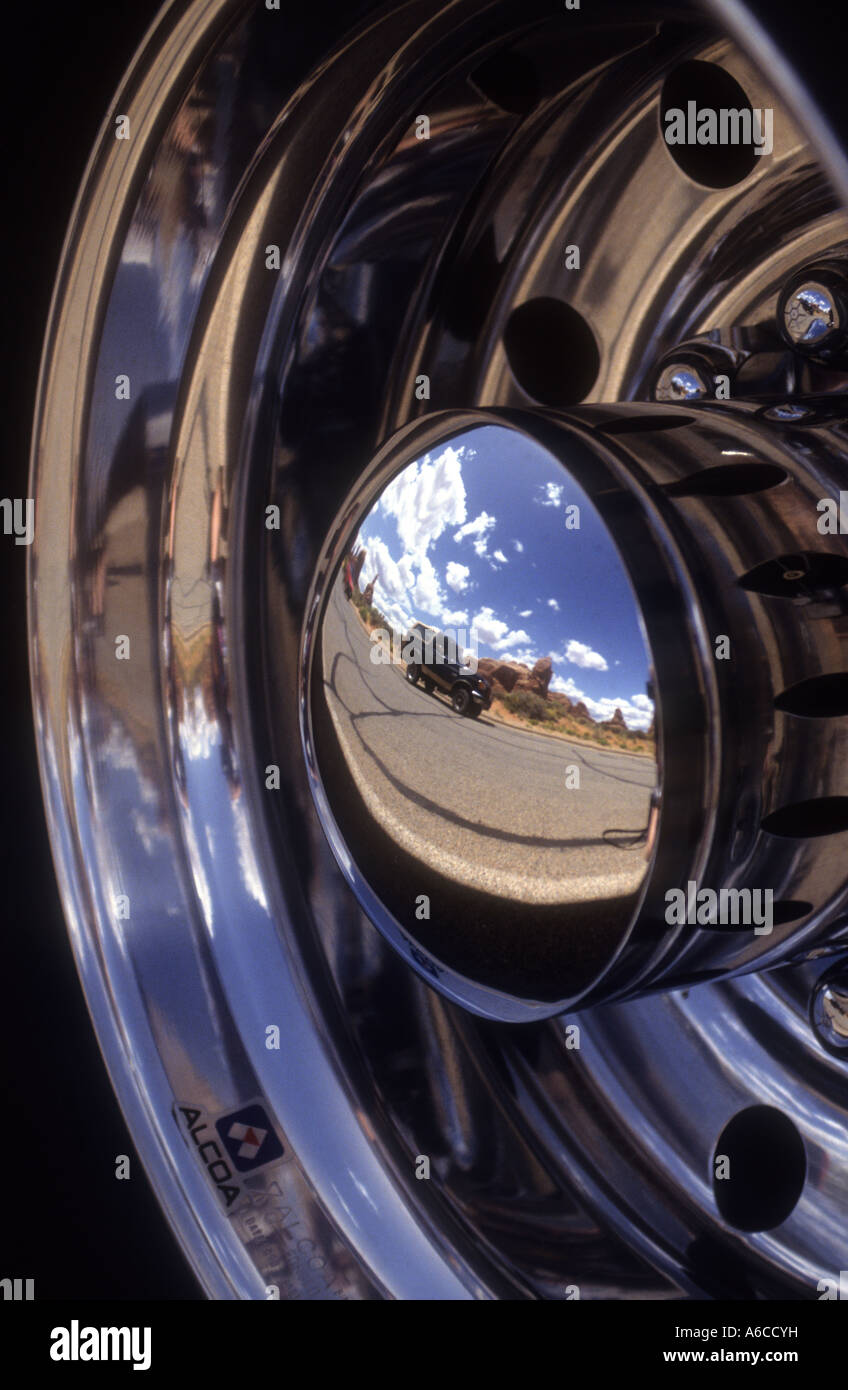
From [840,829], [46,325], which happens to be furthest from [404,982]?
[46,325]

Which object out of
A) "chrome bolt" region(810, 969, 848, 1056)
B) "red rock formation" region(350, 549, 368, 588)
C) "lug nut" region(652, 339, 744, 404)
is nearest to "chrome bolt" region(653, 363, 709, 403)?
"lug nut" region(652, 339, 744, 404)

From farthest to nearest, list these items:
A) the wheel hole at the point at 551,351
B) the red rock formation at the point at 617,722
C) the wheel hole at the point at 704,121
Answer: the wheel hole at the point at 551,351, the wheel hole at the point at 704,121, the red rock formation at the point at 617,722

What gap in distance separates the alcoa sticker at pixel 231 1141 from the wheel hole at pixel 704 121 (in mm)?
726

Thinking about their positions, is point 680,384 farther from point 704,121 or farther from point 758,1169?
point 758,1169

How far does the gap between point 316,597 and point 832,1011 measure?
41 cm

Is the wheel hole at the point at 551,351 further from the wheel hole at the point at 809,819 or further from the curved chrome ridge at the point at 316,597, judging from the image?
the wheel hole at the point at 809,819

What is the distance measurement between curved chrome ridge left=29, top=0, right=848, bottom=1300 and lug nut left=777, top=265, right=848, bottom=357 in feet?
0.11

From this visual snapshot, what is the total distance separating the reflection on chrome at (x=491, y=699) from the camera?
648 millimetres

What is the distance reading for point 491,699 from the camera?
0.68 m

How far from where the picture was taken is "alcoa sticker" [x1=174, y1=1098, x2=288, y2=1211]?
963mm

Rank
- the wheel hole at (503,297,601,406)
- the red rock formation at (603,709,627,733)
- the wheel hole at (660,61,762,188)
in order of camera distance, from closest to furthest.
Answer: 1. the red rock formation at (603,709,627,733)
2. the wheel hole at (660,61,762,188)
3. the wheel hole at (503,297,601,406)

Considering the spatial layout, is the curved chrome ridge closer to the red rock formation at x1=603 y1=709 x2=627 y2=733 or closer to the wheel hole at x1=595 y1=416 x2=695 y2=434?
the wheel hole at x1=595 y1=416 x2=695 y2=434

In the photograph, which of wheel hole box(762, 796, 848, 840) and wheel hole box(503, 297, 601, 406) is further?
wheel hole box(503, 297, 601, 406)

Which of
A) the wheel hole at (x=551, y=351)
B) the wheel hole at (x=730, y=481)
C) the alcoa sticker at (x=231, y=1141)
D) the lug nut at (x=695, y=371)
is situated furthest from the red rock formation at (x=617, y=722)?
the alcoa sticker at (x=231, y=1141)
